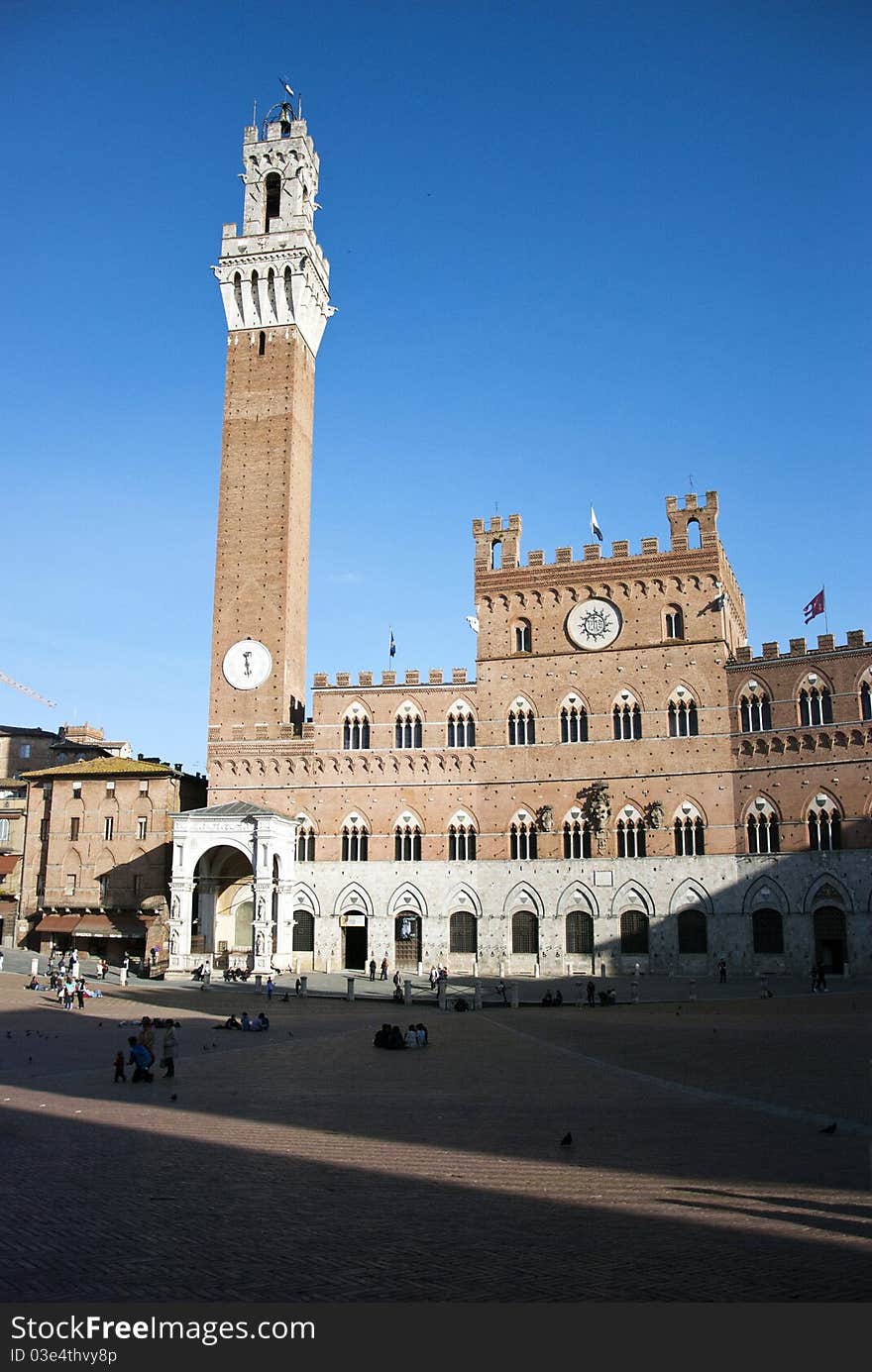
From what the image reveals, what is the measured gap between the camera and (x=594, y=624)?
50.3m

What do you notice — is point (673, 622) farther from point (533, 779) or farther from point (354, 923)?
point (354, 923)

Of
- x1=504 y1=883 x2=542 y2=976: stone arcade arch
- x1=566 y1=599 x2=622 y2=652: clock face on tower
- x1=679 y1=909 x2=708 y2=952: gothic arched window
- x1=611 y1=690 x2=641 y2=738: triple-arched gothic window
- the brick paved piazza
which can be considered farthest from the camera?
x1=566 y1=599 x2=622 y2=652: clock face on tower

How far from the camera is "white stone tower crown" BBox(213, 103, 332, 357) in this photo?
5603 cm

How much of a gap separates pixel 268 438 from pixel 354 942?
A: 2514 centimetres

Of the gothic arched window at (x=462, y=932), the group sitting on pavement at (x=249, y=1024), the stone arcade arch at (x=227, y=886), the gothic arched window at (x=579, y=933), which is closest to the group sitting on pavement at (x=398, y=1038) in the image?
the group sitting on pavement at (x=249, y=1024)

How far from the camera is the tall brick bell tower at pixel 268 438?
52.3m

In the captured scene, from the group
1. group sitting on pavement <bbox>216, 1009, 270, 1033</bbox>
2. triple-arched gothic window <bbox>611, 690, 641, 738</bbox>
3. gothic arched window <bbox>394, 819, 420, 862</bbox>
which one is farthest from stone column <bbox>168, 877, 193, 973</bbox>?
triple-arched gothic window <bbox>611, 690, 641, 738</bbox>

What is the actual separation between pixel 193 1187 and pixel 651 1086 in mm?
10319

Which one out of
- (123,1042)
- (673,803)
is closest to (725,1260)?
(123,1042)

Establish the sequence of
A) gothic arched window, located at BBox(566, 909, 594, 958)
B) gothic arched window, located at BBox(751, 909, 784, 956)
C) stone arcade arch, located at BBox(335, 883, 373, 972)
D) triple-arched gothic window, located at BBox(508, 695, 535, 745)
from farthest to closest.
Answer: triple-arched gothic window, located at BBox(508, 695, 535, 745) → stone arcade arch, located at BBox(335, 883, 373, 972) → gothic arched window, located at BBox(566, 909, 594, 958) → gothic arched window, located at BBox(751, 909, 784, 956)

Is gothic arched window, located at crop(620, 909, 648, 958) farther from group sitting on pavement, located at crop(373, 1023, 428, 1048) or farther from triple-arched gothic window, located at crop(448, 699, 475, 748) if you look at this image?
group sitting on pavement, located at crop(373, 1023, 428, 1048)

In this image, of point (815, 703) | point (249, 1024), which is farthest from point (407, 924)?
point (815, 703)

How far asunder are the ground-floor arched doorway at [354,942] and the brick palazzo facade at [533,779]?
13cm

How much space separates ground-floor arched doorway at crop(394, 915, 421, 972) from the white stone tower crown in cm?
3036
